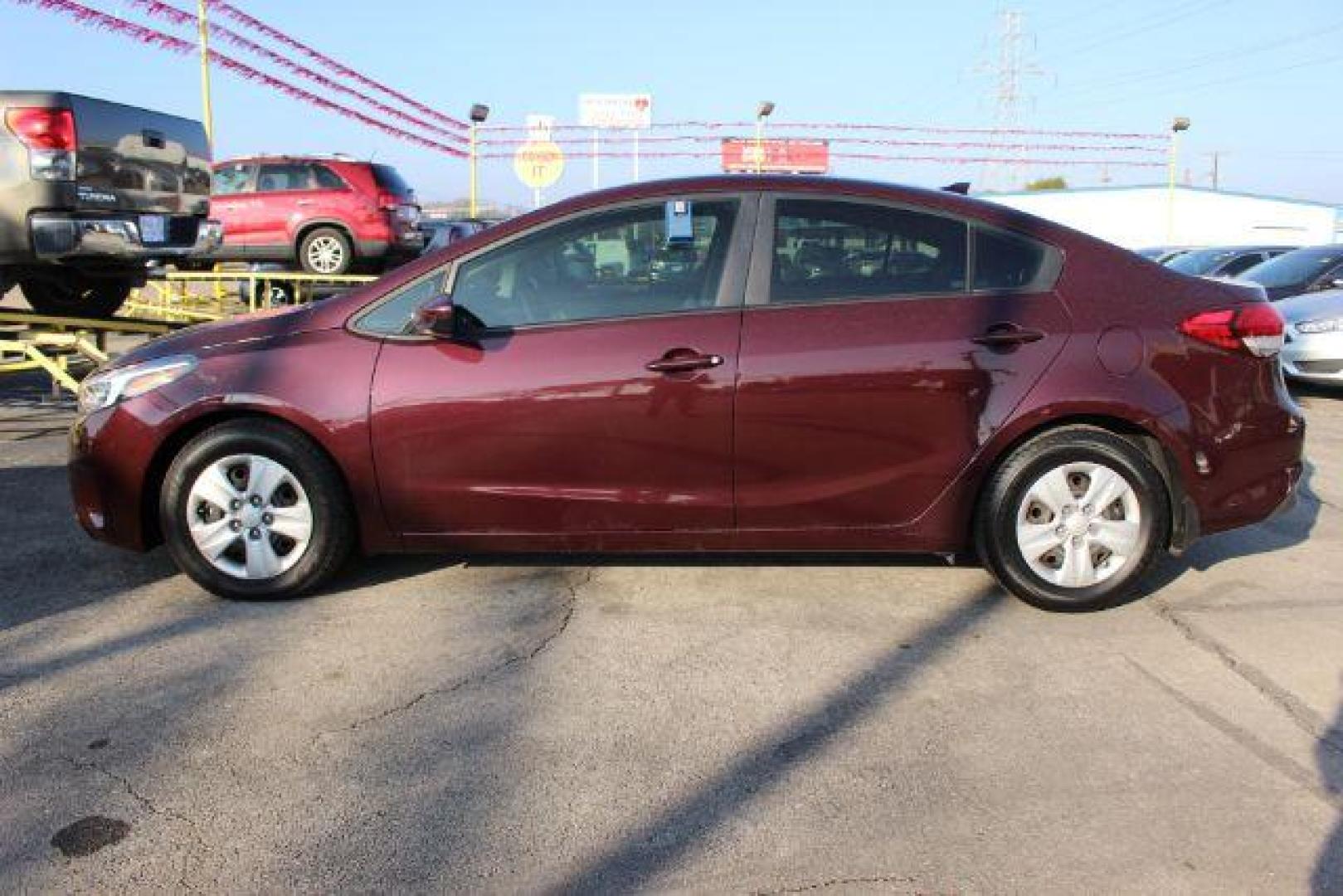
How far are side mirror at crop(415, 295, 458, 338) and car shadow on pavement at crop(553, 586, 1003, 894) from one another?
1884 mm

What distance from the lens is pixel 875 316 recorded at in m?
3.97

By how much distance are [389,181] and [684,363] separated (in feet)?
36.5

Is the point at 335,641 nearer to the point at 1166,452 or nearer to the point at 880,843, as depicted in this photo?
the point at 880,843

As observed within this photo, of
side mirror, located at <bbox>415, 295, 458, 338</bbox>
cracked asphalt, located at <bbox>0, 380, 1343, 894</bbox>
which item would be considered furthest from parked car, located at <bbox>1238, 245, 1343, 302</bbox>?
side mirror, located at <bbox>415, 295, 458, 338</bbox>

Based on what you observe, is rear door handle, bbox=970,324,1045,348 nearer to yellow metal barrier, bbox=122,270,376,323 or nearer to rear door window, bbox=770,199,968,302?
rear door window, bbox=770,199,968,302

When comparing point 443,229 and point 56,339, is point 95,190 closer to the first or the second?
point 56,339

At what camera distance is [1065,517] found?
4.01 metres

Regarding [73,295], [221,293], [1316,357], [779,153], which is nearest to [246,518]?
[73,295]

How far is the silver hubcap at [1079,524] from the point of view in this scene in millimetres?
3996

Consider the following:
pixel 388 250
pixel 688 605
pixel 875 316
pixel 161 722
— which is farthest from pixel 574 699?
pixel 388 250

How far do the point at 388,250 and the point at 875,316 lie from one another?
1093 centimetres

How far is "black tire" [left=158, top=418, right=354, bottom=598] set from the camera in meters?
4.04

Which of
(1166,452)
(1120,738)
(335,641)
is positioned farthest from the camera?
(1166,452)

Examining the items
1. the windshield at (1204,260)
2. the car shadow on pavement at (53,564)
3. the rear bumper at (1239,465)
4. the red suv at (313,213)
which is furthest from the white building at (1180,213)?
the car shadow on pavement at (53,564)
